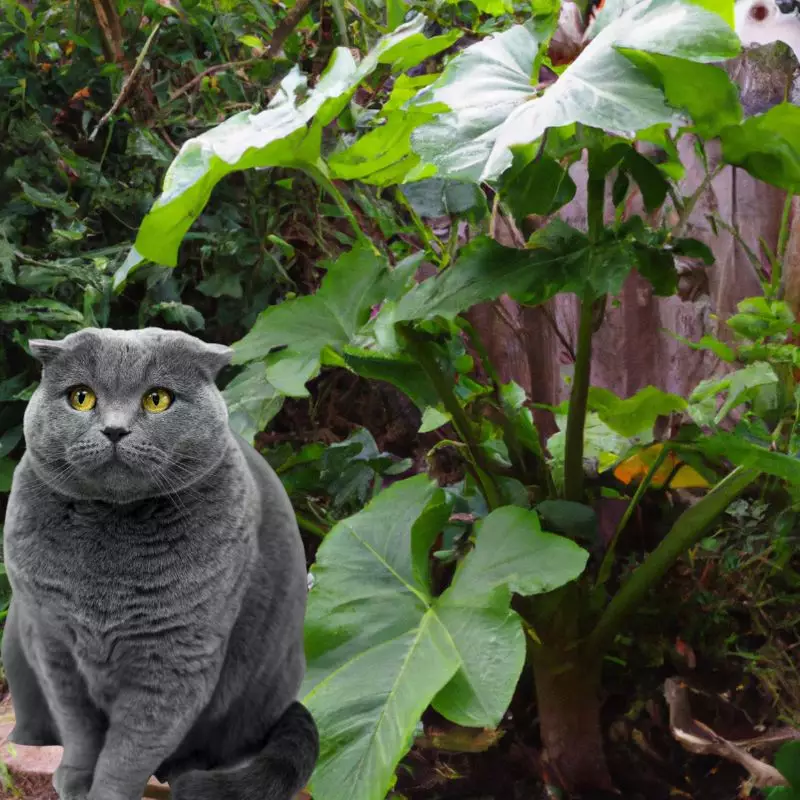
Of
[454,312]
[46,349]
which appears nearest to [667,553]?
[454,312]

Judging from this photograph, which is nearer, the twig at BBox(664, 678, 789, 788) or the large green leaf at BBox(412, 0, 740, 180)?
the large green leaf at BBox(412, 0, 740, 180)

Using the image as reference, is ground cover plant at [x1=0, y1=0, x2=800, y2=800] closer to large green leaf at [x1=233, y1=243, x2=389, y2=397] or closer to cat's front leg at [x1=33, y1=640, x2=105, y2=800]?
large green leaf at [x1=233, y1=243, x2=389, y2=397]

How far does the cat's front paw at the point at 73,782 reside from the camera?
47cm

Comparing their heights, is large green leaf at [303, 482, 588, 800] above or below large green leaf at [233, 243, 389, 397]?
below

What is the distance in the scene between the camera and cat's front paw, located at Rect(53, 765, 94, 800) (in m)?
0.47

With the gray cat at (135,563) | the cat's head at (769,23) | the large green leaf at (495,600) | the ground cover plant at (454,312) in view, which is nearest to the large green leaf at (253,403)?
the ground cover plant at (454,312)

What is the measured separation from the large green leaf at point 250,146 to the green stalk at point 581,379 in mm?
210

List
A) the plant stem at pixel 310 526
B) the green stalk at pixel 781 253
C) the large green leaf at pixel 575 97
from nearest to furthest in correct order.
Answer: the large green leaf at pixel 575 97
the plant stem at pixel 310 526
the green stalk at pixel 781 253

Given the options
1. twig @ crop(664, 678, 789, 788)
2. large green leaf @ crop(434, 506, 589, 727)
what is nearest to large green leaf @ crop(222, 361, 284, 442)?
large green leaf @ crop(434, 506, 589, 727)

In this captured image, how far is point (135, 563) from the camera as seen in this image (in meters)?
0.47

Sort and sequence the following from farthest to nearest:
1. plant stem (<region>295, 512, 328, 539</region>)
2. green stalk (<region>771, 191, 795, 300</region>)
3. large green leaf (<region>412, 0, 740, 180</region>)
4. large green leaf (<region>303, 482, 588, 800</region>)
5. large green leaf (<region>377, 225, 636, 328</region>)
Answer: green stalk (<region>771, 191, 795, 300</region>) → plant stem (<region>295, 512, 328, 539</region>) → large green leaf (<region>377, 225, 636, 328</region>) → large green leaf (<region>303, 482, 588, 800</region>) → large green leaf (<region>412, 0, 740, 180</region>)

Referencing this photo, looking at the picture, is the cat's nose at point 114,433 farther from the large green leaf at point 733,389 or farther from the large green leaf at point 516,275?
the large green leaf at point 733,389

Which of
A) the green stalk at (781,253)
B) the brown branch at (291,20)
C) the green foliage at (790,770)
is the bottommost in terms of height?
the green foliage at (790,770)

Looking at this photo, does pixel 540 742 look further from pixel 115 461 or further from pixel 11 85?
pixel 11 85
